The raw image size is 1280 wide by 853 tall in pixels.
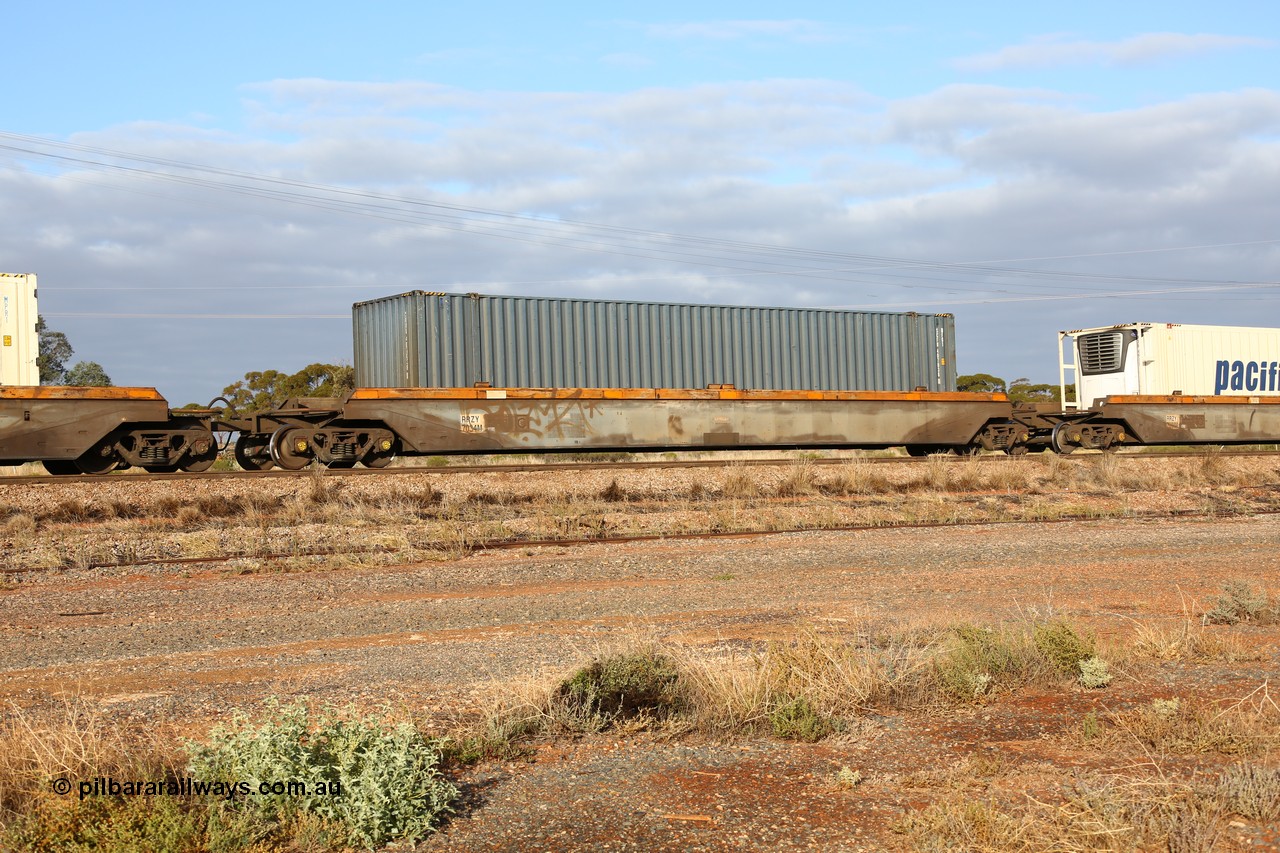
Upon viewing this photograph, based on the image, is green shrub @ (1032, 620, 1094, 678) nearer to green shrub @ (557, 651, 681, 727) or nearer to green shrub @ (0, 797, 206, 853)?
green shrub @ (557, 651, 681, 727)

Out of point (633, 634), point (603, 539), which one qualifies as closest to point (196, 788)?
point (633, 634)

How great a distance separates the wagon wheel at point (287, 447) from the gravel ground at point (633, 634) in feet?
9.28

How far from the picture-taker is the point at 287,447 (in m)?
17.0

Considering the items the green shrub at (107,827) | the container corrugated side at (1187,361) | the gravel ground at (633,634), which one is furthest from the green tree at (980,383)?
the green shrub at (107,827)

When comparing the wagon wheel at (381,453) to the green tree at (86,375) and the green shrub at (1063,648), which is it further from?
the green tree at (86,375)

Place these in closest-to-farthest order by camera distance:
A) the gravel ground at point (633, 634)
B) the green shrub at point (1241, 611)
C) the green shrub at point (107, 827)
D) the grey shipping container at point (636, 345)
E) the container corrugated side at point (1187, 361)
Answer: the green shrub at point (107, 827)
the gravel ground at point (633, 634)
the green shrub at point (1241, 611)
the grey shipping container at point (636, 345)
the container corrugated side at point (1187, 361)

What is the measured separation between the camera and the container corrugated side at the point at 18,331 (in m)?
15.2

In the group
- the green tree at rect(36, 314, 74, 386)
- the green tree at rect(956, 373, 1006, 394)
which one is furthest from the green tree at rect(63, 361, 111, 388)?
the green tree at rect(956, 373, 1006, 394)

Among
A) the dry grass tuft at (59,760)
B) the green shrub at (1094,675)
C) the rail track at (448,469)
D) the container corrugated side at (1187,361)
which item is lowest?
the green shrub at (1094,675)

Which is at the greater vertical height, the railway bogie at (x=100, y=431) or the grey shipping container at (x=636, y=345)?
the grey shipping container at (x=636, y=345)

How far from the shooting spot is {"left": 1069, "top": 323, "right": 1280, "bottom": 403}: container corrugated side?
24.7 metres

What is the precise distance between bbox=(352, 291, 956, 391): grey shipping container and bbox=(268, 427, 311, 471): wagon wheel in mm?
2478

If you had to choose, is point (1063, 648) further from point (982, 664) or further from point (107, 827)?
point (107, 827)

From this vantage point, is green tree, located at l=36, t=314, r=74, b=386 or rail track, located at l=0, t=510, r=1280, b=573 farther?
green tree, located at l=36, t=314, r=74, b=386
